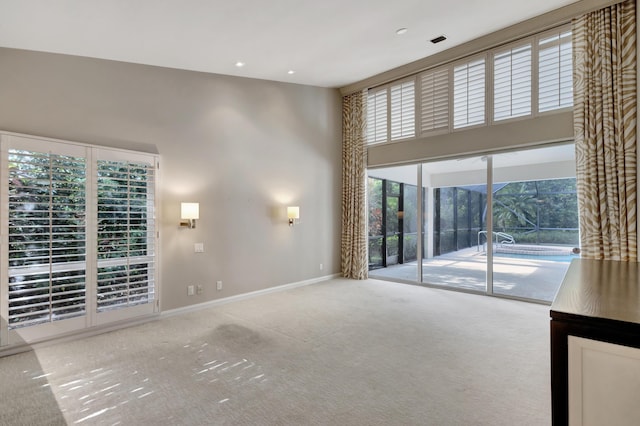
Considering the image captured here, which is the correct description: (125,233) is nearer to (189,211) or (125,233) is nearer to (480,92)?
(189,211)

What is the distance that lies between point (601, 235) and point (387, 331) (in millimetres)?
2975

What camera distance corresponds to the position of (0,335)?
2.98 m

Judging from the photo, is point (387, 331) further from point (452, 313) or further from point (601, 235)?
point (601, 235)

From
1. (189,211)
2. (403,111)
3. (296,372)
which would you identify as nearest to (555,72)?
(403,111)

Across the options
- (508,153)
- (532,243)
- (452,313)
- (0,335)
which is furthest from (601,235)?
(0,335)

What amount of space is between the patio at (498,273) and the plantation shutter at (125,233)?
4.35 metres

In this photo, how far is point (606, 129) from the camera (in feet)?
13.1

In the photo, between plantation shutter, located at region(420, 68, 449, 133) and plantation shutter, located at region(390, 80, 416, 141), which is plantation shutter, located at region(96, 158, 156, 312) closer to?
plantation shutter, located at region(390, 80, 416, 141)

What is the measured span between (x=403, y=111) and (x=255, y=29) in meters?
3.33

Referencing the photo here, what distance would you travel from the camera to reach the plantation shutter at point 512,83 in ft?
15.4

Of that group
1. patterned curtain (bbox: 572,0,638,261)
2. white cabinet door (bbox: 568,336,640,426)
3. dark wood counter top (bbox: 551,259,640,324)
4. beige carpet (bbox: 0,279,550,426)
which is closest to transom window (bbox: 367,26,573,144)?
patterned curtain (bbox: 572,0,638,261)

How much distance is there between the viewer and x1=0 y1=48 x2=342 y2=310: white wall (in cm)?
346

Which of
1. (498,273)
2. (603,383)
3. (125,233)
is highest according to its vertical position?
(125,233)

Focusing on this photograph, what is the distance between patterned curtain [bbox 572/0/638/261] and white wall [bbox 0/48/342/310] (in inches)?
157
